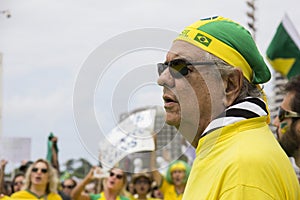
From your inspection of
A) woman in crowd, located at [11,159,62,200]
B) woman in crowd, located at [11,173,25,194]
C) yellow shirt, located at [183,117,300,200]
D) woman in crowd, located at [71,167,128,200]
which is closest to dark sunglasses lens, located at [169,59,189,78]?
yellow shirt, located at [183,117,300,200]

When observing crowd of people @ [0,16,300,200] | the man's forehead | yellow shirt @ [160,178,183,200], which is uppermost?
the man's forehead

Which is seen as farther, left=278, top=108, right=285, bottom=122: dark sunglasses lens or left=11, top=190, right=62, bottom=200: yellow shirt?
left=11, top=190, right=62, bottom=200: yellow shirt

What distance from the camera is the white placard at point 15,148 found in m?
11.9

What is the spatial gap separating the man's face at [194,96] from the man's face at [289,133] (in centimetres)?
174

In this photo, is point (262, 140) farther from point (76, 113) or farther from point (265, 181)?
point (76, 113)

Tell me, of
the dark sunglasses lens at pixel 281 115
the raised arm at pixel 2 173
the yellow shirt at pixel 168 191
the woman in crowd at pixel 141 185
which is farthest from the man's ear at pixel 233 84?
the raised arm at pixel 2 173

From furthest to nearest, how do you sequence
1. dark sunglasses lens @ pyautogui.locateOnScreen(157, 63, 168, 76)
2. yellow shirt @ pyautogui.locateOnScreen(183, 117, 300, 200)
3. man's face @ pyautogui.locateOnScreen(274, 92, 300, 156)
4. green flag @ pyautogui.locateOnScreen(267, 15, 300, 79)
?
green flag @ pyautogui.locateOnScreen(267, 15, 300, 79), man's face @ pyautogui.locateOnScreen(274, 92, 300, 156), dark sunglasses lens @ pyautogui.locateOnScreen(157, 63, 168, 76), yellow shirt @ pyautogui.locateOnScreen(183, 117, 300, 200)

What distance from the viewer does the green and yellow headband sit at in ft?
8.21

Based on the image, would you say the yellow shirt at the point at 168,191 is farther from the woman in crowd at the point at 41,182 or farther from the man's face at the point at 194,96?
the man's face at the point at 194,96

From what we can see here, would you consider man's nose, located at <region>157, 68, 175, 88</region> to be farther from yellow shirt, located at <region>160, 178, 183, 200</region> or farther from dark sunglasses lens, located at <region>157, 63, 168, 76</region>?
yellow shirt, located at <region>160, 178, 183, 200</region>

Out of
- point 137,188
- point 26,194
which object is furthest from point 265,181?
point 137,188

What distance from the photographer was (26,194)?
24.3ft

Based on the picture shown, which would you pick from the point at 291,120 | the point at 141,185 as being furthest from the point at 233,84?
the point at 141,185

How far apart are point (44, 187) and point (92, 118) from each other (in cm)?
528
